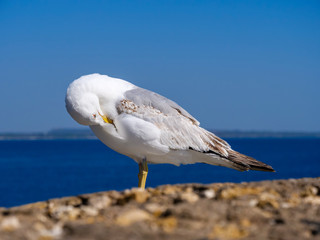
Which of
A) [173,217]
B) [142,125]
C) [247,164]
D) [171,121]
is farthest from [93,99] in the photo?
[173,217]

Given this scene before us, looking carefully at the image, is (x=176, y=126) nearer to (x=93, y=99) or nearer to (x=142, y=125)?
(x=142, y=125)

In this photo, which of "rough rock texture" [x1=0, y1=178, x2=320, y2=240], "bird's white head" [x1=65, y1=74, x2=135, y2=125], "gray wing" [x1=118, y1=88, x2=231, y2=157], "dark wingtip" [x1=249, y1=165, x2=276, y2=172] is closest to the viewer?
"rough rock texture" [x1=0, y1=178, x2=320, y2=240]

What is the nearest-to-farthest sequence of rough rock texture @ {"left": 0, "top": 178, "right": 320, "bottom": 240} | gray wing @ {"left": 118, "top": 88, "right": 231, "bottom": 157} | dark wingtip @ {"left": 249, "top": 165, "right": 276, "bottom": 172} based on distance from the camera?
rough rock texture @ {"left": 0, "top": 178, "right": 320, "bottom": 240}, gray wing @ {"left": 118, "top": 88, "right": 231, "bottom": 157}, dark wingtip @ {"left": 249, "top": 165, "right": 276, "bottom": 172}

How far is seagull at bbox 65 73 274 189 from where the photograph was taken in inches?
286

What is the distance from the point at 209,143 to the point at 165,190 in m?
2.78

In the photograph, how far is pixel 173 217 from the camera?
4.14 metres

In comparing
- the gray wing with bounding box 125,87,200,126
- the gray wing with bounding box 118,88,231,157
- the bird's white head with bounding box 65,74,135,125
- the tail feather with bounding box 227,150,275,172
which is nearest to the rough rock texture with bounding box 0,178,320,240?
the bird's white head with bounding box 65,74,135,125

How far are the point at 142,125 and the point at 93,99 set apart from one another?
2.58 ft

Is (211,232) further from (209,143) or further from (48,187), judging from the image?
(48,187)

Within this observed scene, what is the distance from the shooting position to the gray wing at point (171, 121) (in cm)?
762

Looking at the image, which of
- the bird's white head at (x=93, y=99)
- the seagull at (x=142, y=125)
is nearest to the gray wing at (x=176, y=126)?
the seagull at (x=142, y=125)

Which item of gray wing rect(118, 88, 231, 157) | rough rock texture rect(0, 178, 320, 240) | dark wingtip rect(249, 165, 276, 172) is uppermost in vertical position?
gray wing rect(118, 88, 231, 157)

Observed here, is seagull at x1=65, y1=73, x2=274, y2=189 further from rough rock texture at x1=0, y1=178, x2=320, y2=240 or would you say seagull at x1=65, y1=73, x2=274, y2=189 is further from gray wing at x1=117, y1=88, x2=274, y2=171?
rough rock texture at x1=0, y1=178, x2=320, y2=240

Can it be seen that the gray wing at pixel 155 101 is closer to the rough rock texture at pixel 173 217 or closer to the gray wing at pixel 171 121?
the gray wing at pixel 171 121
